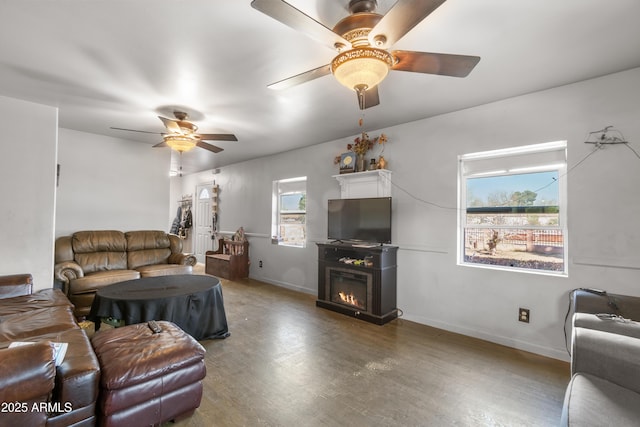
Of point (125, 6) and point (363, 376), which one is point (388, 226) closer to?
point (363, 376)

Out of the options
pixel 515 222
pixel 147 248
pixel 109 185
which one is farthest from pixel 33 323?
pixel 515 222

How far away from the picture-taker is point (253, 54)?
2.22 m

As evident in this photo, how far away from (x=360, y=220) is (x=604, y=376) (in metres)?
2.70

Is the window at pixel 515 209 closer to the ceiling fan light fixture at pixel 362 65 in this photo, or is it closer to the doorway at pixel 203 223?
the ceiling fan light fixture at pixel 362 65

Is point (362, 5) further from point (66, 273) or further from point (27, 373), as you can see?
point (66, 273)

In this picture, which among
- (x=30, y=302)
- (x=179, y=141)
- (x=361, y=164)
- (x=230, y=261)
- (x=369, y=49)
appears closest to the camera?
(x=369, y=49)

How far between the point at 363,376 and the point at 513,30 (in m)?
2.76

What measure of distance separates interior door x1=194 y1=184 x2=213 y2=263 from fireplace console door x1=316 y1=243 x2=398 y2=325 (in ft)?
14.3

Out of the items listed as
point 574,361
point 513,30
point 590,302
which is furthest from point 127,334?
point 590,302

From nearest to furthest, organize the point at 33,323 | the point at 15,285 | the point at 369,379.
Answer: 1. the point at 33,323
2. the point at 369,379
3. the point at 15,285

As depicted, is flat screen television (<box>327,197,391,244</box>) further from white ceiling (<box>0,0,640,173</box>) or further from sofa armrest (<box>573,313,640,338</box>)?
sofa armrest (<box>573,313,640,338</box>)

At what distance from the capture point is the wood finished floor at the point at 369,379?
1.88 meters

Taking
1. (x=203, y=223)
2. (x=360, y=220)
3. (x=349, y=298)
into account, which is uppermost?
(x=360, y=220)

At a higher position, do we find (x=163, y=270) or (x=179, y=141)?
(x=179, y=141)
